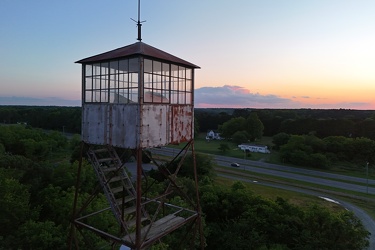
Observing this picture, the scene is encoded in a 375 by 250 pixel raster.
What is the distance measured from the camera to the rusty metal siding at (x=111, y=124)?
389 inches

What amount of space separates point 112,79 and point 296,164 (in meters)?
59.2

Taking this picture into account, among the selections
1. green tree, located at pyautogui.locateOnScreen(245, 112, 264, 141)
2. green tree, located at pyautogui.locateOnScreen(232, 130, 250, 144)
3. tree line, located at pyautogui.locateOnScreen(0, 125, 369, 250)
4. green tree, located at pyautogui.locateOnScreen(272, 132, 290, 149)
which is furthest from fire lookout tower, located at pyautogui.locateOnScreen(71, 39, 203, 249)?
green tree, located at pyautogui.locateOnScreen(245, 112, 264, 141)

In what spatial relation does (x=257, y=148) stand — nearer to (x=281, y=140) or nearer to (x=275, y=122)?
(x=281, y=140)

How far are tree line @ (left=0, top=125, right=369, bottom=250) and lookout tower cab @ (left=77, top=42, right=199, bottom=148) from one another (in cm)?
698

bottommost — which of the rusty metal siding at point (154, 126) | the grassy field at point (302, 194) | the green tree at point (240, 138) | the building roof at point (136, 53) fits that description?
the grassy field at point (302, 194)

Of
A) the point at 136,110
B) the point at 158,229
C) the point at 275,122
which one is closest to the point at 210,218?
the point at 158,229

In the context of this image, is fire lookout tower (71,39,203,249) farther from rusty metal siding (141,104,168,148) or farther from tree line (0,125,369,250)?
tree line (0,125,369,250)

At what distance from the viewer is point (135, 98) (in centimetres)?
1003

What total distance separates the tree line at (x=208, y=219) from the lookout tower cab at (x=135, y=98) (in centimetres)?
698

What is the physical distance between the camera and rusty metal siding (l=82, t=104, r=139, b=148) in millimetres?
9875

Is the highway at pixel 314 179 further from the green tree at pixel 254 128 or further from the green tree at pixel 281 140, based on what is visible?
the green tree at pixel 254 128

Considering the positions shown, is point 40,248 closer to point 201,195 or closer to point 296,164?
point 201,195

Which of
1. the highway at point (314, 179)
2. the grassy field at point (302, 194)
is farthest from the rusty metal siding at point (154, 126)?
the highway at point (314, 179)

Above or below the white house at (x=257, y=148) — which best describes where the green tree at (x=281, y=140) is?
above
